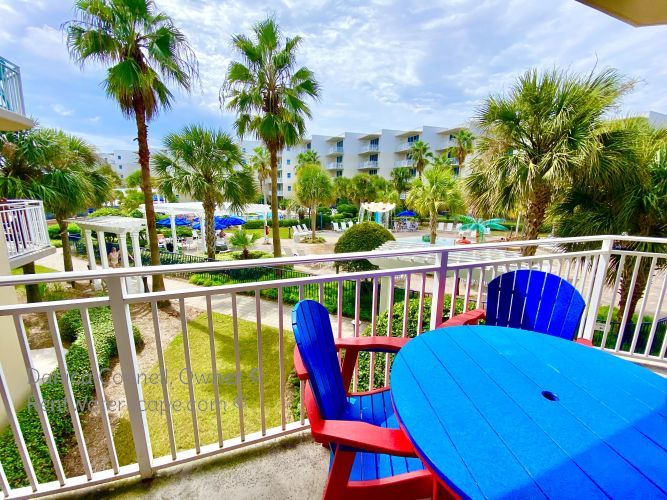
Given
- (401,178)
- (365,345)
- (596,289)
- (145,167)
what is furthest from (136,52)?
(401,178)

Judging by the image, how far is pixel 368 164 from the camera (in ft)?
129

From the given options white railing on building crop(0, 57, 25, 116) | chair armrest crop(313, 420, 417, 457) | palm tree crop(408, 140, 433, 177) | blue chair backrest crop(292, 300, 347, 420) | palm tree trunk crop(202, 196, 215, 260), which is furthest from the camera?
palm tree crop(408, 140, 433, 177)

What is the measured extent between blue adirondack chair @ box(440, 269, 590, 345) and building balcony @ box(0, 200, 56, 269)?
25.0 feet

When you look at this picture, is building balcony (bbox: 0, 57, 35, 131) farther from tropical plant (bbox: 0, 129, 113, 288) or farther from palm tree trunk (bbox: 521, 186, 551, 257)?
palm tree trunk (bbox: 521, 186, 551, 257)

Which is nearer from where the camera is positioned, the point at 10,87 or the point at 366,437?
the point at 366,437

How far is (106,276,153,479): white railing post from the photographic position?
4.41 ft

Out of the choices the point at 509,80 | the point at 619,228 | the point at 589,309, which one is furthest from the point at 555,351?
the point at 509,80

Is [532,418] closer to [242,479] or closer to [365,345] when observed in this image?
[365,345]

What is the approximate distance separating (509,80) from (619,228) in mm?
3059

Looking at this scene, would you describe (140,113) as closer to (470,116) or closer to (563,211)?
(470,116)

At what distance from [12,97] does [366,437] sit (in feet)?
25.4

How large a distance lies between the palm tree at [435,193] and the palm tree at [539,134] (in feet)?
19.7

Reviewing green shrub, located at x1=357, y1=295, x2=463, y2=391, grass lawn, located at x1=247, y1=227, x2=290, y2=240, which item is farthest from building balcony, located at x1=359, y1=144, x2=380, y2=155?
green shrub, located at x1=357, y1=295, x2=463, y2=391

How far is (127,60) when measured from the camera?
6559 mm
